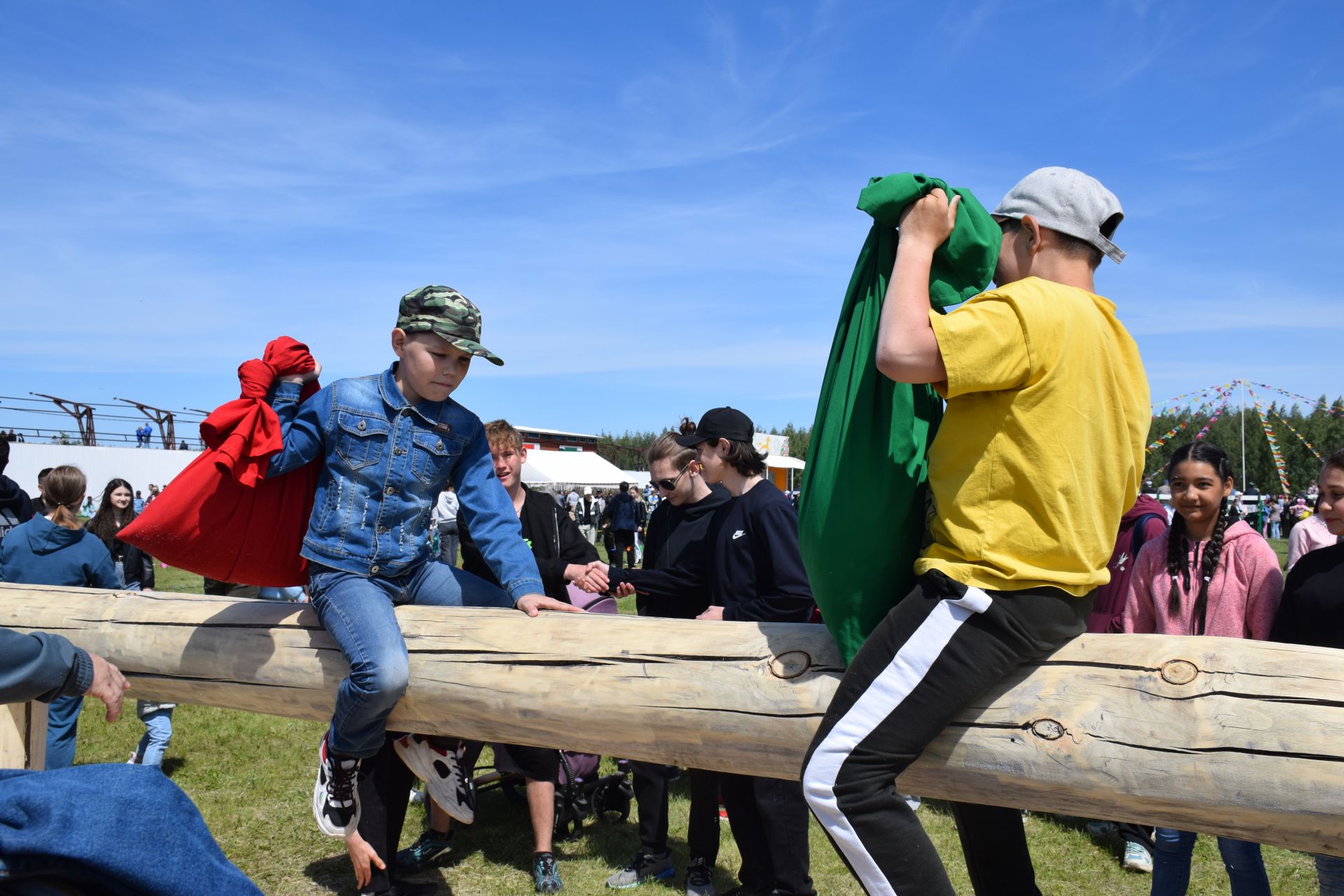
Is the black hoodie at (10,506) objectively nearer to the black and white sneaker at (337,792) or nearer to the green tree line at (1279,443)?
the black and white sneaker at (337,792)

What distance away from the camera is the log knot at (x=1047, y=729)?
221 centimetres

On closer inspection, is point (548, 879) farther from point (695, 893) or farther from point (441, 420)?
point (441, 420)

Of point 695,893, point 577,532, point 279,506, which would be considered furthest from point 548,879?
point 279,506

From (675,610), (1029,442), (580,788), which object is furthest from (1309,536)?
(1029,442)

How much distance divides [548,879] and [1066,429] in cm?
350

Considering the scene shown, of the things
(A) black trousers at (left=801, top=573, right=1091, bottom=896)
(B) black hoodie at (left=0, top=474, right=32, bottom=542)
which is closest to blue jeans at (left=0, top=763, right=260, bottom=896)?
(A) black trousers at (left=801, top=573, right=1091, bottom=896)

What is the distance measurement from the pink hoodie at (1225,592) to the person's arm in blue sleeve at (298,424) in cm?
303

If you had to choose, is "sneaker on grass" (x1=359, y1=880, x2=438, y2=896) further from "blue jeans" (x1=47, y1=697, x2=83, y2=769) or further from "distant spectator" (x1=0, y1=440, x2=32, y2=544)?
"distant spectator" (x1=0, y1=440, x2=32, y2=544)

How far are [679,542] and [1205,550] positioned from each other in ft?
7.78

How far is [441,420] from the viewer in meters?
3.29

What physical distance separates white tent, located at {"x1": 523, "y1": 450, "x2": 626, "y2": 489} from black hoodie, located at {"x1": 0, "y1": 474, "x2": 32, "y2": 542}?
870 inches

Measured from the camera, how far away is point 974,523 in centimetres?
203

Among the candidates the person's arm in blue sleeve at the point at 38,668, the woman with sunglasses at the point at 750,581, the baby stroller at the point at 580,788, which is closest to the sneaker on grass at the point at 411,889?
the baby stroller at the point at 580,788

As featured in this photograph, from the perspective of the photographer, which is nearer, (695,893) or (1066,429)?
(1066,429)
